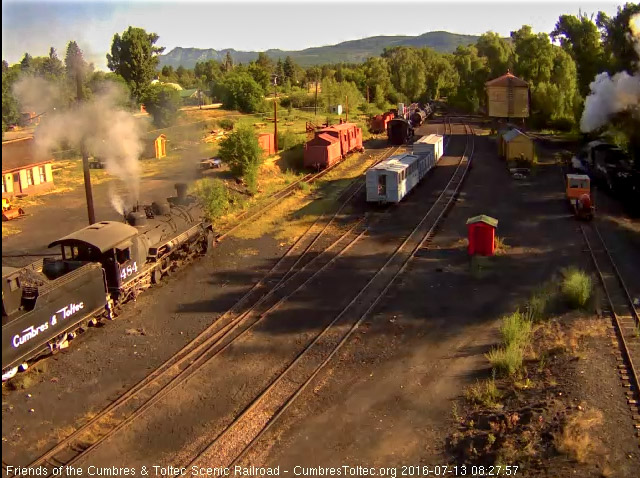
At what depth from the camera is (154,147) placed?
1801 inches

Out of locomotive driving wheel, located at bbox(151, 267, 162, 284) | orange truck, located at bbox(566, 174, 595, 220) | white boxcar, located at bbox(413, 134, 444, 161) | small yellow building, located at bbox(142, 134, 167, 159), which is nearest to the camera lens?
locomotive driving wheel, located at bbox(151, 267, 162, 284)

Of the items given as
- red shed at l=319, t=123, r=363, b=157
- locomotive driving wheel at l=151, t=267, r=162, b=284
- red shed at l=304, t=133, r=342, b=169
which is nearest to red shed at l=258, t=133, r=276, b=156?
red shed at l=304, t=133, r=342, b=169

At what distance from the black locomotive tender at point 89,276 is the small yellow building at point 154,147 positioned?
2668 centimetres

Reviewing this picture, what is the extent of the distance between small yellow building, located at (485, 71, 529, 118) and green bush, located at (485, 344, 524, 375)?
47201mm

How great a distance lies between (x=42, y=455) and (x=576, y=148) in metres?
45.3

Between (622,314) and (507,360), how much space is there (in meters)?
5.11

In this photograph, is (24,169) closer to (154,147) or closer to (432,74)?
(154,147)

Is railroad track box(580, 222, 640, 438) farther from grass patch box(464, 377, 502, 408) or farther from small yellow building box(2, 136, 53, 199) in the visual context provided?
small yellow building box(2, 136, 53, 199)

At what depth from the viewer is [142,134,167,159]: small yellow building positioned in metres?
45.8

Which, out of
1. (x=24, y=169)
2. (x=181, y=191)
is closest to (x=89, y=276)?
(x=181, y=191)

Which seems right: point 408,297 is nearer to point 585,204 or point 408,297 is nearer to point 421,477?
point 421,477

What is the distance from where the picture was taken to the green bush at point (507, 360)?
1267cm

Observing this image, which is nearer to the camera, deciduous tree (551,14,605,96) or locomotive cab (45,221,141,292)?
locomotive cab (45,221,141,292)

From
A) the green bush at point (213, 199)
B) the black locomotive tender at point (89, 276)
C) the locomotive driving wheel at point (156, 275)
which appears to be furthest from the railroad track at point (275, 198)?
the locomotive driving wheel at point (156, 275)
